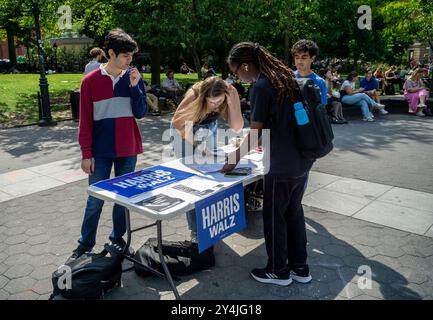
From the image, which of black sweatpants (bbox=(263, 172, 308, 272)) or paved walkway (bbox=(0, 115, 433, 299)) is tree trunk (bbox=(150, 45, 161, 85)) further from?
black sweatpants (bbox=(263, 172, 308, 272))

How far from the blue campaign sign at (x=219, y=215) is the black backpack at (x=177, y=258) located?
466 millimetres

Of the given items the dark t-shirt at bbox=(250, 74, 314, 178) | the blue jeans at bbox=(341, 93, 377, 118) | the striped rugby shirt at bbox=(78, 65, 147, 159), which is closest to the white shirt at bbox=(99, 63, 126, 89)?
the striped rugby shirt at bbox=(78, 65, 147, 159)

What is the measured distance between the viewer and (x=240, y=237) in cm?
424

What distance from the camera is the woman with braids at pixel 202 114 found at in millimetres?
3488

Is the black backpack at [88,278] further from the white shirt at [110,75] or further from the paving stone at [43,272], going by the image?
the white shirt at [110,75]

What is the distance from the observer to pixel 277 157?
2980mm

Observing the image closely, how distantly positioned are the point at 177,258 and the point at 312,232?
62.7 inches

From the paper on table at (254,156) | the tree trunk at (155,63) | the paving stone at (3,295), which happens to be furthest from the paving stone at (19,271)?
the tree trunk at (155,63)

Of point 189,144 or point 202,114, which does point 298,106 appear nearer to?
point 202,114

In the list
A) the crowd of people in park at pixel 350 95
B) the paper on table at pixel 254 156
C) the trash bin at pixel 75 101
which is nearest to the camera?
the paper on table at pixel 254 156

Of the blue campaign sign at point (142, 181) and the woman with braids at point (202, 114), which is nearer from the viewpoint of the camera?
→ the blue campaign sign at point (142, 181)

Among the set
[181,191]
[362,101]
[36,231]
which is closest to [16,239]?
[36,231]
